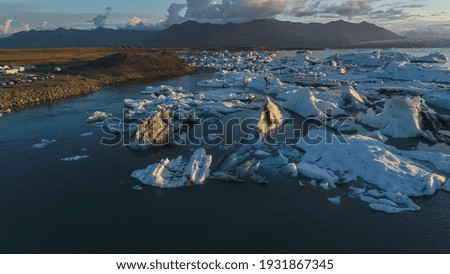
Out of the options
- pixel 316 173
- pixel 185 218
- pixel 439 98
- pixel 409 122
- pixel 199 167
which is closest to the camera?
pixel 185 218

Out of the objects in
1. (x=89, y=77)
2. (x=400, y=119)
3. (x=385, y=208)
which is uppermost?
(x=89, y=77)

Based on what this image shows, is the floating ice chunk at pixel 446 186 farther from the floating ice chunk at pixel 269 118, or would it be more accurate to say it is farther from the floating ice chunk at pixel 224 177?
the floating ice chunk at pixel 269 118

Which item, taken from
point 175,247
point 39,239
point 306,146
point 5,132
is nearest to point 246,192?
point 175,247

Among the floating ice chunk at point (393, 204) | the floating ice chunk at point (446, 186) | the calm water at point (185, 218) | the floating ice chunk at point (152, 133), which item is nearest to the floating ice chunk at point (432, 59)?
the floating ice chunk at point (446, 186)

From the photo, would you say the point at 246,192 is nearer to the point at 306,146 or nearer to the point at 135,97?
the point at 306,146

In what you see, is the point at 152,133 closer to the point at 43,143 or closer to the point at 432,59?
the point at 43,143

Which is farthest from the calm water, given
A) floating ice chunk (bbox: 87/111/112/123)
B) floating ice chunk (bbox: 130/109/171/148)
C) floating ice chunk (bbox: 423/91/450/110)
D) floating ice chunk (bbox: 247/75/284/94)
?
floating ice chunk (bbox: 247/75/284/94)

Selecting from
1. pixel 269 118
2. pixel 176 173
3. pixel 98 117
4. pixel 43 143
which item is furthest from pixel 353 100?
pixel 43 143
